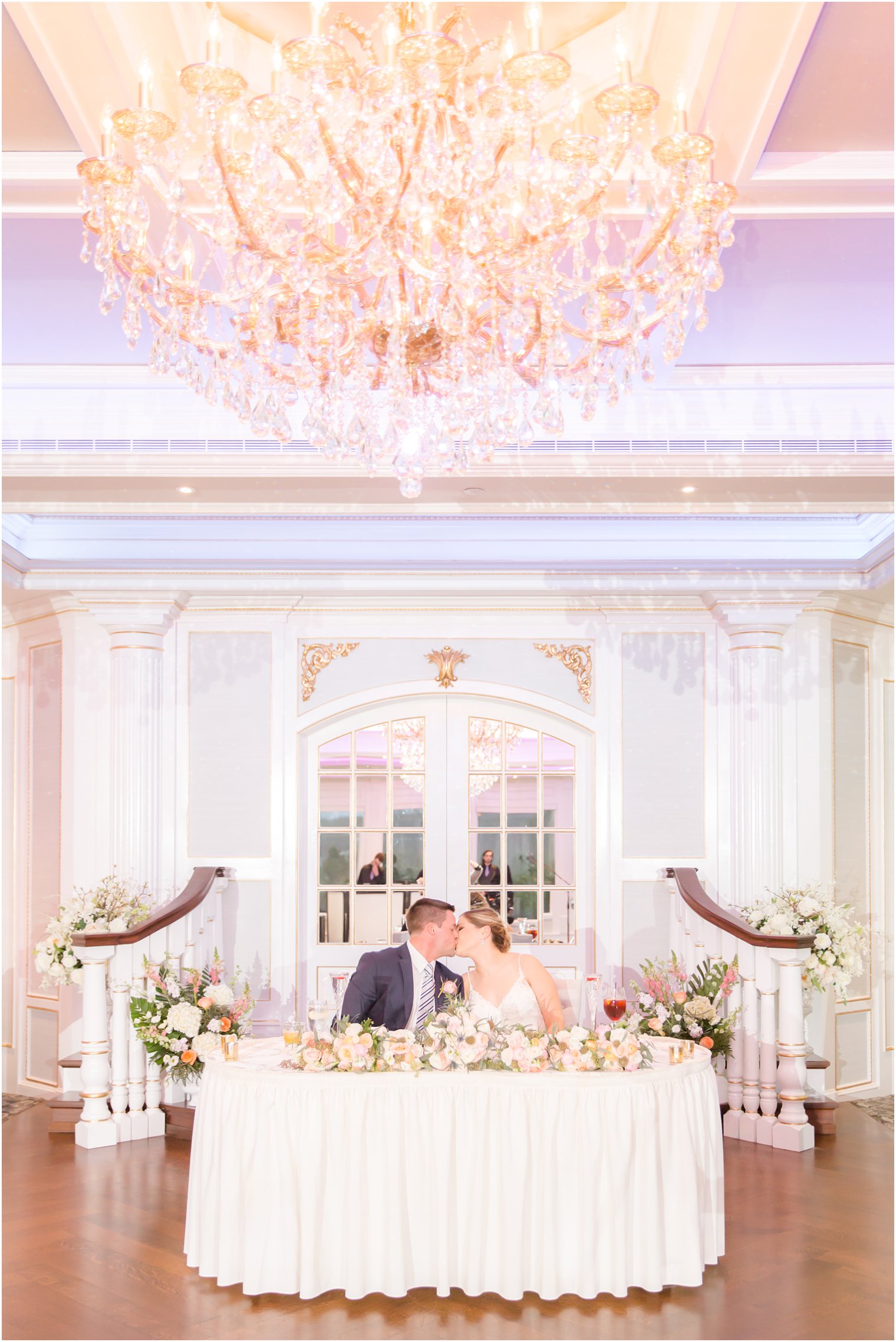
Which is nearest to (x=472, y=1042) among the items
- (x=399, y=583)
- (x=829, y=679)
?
(x=399, y=583)

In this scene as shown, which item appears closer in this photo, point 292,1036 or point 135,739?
A: point 292,1036

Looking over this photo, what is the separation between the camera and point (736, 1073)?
598cm

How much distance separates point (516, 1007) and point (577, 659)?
293 centimetres

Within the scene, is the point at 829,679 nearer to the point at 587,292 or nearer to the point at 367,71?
the point at 587,292

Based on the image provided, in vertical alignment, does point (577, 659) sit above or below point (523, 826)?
above

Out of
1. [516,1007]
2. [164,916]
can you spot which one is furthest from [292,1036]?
[164,916]

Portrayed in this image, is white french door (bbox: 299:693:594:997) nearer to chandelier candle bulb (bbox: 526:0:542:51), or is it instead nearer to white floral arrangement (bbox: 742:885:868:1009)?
white floral arrangement (bbox: 742:885:868:1009)

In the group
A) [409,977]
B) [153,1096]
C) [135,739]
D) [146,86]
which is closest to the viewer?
[146,86]

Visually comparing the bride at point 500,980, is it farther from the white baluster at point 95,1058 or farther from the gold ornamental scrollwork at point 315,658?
the gold ornamental scrollwork at point 315,658

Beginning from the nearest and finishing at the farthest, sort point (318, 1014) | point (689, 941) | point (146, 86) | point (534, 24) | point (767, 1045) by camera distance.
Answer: point (534, 24), point (146, 86), point (318, 1014), point (767, 1045), point (689, 941)

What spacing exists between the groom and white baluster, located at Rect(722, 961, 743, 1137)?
1.90 metres

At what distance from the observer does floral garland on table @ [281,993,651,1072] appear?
149 inches

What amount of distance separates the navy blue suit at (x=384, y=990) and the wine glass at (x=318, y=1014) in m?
0.55

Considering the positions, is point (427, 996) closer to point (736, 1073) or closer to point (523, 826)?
point (736, 1073)
